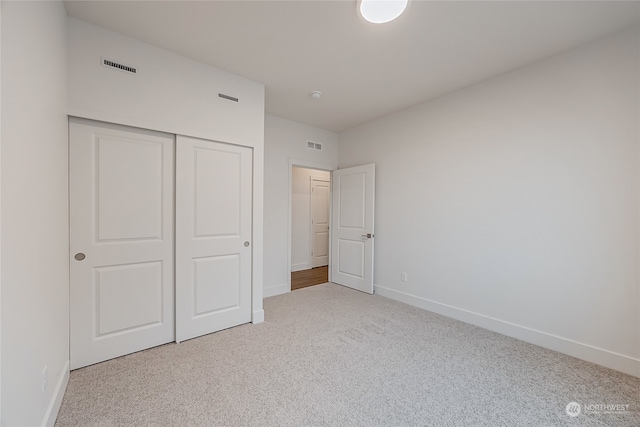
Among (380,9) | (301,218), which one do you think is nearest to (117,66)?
(380,9)

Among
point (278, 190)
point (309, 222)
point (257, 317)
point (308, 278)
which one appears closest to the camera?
point (257, 317)

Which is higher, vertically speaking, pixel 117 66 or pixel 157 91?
pixel 117 66

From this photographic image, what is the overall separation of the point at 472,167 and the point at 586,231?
3.80 ft

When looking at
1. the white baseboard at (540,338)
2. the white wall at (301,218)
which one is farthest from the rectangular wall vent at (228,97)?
the white baseboard at (540,338)

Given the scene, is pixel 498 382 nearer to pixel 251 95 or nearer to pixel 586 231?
pixel 586 231

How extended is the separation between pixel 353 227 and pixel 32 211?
365 cm

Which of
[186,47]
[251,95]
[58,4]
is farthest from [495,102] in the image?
[58,4]

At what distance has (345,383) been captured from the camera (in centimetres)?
191

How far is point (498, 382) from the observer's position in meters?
1.94

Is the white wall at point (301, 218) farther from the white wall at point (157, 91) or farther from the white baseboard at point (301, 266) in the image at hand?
the white wall at point (157, 91)

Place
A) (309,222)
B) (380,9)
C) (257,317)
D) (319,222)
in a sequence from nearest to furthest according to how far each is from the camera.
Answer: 1. (380,9)
2. (257,317)
3. (309,222)
4. (319,222)

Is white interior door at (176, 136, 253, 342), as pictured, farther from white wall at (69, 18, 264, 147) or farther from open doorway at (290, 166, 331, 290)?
open doorway at (290, 166, 331, 290)

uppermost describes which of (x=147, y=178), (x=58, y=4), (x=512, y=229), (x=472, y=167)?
(x=58, y=4)

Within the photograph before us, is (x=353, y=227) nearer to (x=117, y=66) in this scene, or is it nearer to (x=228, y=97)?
(x=228, y=97)
